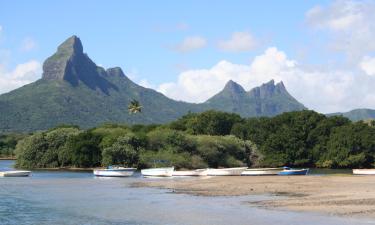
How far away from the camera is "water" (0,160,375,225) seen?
133 ft

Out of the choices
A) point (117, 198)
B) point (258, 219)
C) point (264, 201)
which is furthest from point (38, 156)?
point (258, 219)

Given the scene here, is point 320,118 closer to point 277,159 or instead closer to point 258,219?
point 277,159

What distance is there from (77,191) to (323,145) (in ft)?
267

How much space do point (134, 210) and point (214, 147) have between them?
81238 mm

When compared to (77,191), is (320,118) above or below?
above

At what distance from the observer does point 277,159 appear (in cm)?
13900

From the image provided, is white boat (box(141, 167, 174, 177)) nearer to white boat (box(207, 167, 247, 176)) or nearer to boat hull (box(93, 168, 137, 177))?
boat hull (box(93, 168, 137, 177))

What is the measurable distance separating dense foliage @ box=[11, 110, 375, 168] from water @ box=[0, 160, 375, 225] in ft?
179

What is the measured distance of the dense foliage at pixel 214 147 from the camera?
12219 cm

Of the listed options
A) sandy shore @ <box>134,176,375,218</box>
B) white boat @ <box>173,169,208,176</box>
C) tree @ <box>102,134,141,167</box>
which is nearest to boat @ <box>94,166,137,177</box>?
white boat @ <box>173,169,208,176</box>

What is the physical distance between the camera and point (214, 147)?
5064 inches

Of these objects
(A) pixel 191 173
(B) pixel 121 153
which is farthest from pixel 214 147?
(A) pixel 191 173

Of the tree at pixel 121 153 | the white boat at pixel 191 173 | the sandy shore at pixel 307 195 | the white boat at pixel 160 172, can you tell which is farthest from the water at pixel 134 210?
the tree at pixel 121 153

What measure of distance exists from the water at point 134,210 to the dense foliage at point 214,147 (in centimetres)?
5445
